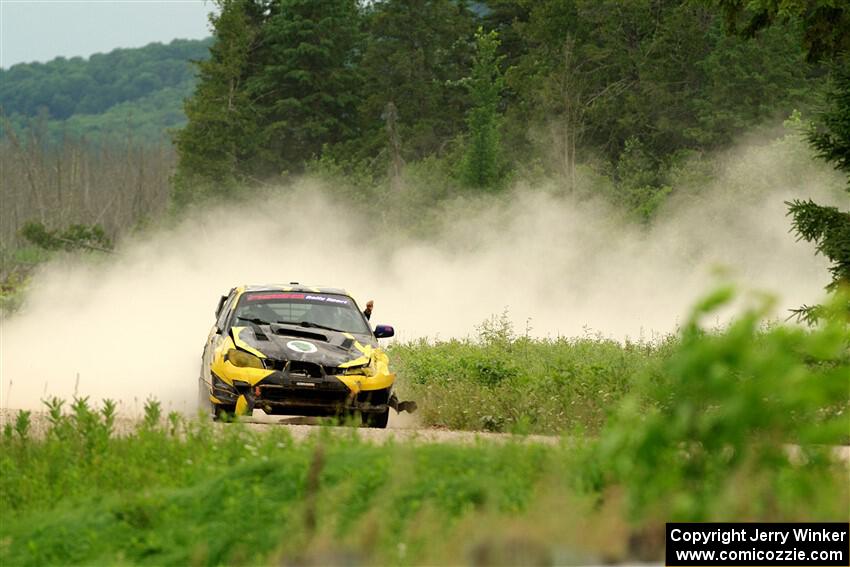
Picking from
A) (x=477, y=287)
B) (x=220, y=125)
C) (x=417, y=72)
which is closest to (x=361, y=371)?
(x=477, y=287)

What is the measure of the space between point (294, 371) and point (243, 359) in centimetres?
58

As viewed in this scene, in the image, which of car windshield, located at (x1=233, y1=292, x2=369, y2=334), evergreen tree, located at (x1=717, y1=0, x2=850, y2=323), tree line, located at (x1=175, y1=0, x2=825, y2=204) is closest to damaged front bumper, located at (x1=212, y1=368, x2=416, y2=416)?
car windshield, located at (x1=233, y1=292, x2=369, y2=334)

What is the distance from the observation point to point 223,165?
2721 inches

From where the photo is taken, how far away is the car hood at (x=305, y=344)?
16.2 m

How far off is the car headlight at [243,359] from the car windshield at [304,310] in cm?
135

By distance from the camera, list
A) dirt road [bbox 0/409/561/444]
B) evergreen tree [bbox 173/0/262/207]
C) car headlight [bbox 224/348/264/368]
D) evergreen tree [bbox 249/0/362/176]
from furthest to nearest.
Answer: evergreen tree [bbox 249/0/362/176] → evergreen tree [bbox 173/0/262/207] → car headlight [bbox 224/348/264/368] → dirt road [bbox 0/409/561/444]

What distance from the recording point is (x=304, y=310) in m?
18.1

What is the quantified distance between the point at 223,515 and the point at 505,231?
150 ft

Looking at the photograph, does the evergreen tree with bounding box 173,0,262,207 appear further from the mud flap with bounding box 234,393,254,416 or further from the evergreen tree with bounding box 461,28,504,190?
the mud flap with bounding box 234,393,254,416

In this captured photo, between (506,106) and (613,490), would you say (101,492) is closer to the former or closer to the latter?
(613,490)

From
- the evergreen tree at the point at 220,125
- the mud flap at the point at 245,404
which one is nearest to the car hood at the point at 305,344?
the mud flap at the point at 245,404

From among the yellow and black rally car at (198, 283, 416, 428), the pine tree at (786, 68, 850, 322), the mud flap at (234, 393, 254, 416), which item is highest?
the pine tree at (786, 68, 850, 322)

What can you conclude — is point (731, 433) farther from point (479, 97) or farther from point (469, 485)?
point (479, 97)

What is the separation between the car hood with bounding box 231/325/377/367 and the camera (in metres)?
16.2
